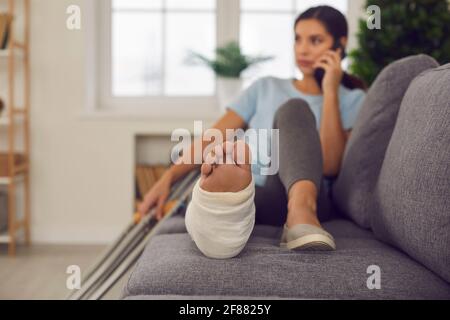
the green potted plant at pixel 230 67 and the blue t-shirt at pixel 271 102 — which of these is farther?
the green potted plant at pixel 230 67

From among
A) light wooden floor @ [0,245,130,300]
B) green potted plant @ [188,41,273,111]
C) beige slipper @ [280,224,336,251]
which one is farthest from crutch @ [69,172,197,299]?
green potted plant @ [188,41,273,111]

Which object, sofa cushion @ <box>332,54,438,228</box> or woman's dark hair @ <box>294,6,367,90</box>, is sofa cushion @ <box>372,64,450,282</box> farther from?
woman's dark hair @ <box>294,6,367,90</box>

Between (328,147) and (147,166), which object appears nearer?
(328,147)

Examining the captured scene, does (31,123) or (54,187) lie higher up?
(31,123)

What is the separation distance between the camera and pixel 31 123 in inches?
126

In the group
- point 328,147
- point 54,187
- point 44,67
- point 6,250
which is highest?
point 44,67

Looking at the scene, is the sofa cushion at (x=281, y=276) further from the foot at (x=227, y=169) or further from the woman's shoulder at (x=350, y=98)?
the woman's shoulder at (x=350, y=98)

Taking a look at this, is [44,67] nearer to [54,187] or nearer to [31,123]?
[31,123]

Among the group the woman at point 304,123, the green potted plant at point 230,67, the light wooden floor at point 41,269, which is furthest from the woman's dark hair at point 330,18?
the green potted plant at point 230,67

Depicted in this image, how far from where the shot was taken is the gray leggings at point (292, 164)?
1.27 meters

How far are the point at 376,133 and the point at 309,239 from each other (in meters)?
0.48

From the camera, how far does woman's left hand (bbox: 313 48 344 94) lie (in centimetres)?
171
